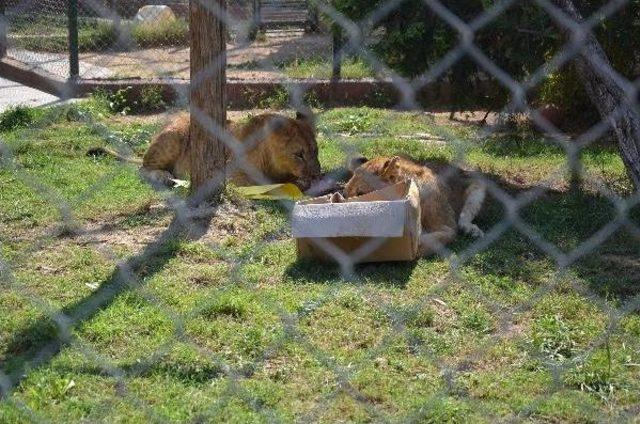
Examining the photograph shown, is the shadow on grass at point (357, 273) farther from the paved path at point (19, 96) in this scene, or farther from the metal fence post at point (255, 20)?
the metal fence post at point (255, 20)

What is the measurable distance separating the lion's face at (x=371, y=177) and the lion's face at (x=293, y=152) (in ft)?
2.92

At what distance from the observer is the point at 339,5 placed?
22.1 feet

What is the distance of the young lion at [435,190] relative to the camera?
614cm

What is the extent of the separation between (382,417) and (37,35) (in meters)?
9.25

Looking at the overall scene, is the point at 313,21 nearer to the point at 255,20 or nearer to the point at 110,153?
the point at 255,20

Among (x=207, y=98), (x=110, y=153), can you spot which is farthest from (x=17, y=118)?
(x=207, y=98)

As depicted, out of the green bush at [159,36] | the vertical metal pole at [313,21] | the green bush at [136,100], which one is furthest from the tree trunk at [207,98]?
the green bush at [159,36]

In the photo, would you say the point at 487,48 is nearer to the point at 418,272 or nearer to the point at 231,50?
the point at 418,272

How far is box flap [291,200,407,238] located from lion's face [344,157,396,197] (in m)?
1.05

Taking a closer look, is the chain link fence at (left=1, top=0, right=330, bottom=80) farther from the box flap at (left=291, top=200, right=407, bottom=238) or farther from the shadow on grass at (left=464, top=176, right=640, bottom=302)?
the box flap at (left=291, top=200, right=407, bottom=238)

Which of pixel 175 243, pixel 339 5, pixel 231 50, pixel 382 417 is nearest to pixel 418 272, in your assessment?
pixel 175 243

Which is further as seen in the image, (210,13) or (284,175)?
(284,175)

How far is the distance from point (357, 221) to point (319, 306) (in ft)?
2.10

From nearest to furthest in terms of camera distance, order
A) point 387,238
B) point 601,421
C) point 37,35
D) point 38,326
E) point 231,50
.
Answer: point 601,421, point 38,326, point 387,238, point 37,35, point 231,50
